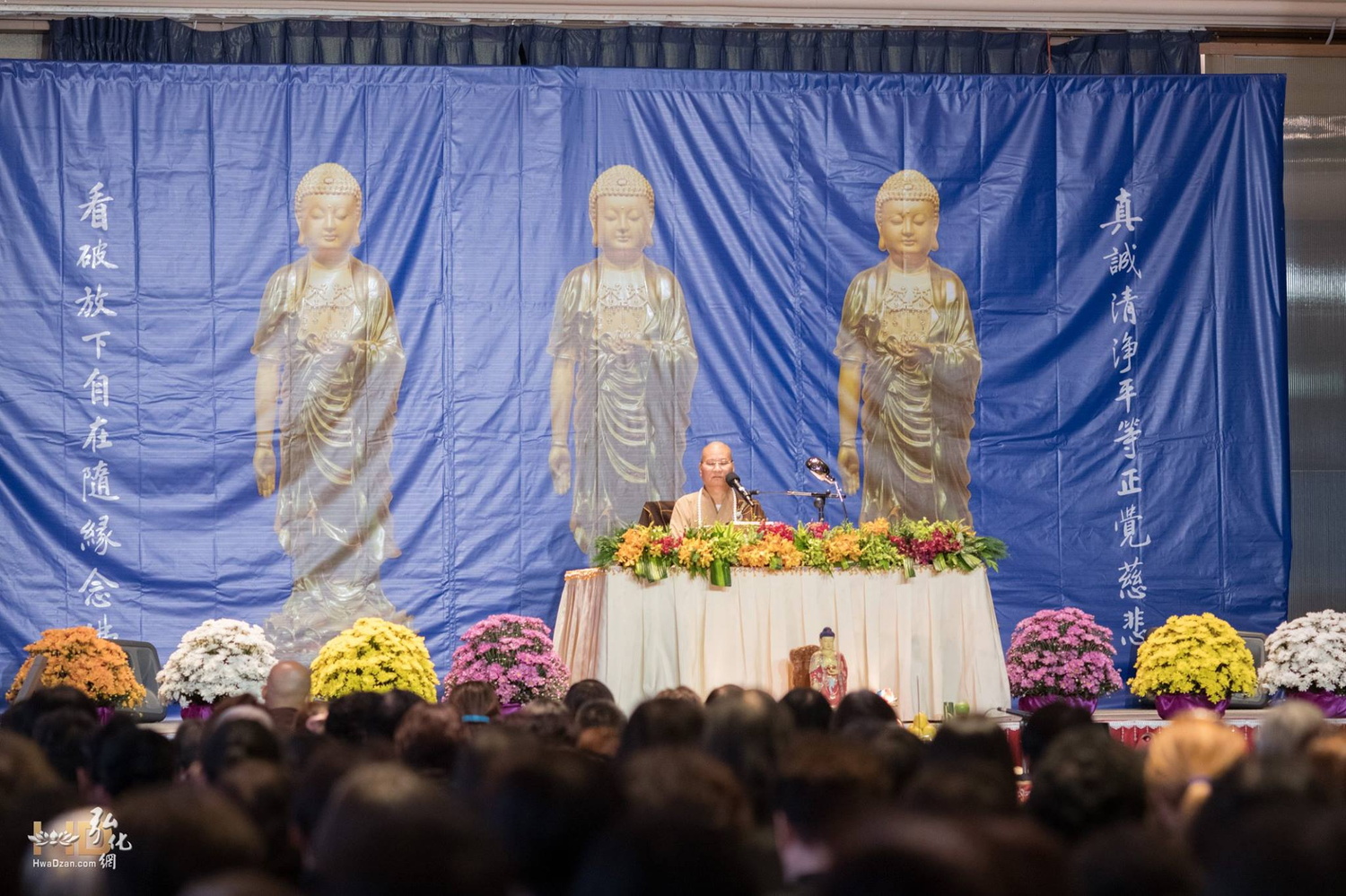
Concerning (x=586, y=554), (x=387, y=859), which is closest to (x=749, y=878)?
(x=387, y=859)

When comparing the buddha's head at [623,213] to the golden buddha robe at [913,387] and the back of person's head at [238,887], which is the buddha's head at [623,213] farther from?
the back of person's head at [238,887]

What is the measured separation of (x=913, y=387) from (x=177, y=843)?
25.2 feet

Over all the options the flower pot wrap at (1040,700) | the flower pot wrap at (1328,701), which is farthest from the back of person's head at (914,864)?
the flower pot wrap at (1328,701)

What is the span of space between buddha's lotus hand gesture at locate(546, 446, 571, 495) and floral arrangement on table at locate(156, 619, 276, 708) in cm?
278

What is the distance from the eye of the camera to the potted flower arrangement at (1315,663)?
267 inches

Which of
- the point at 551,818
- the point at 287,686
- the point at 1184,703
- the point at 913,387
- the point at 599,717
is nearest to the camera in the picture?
the point at 551,818

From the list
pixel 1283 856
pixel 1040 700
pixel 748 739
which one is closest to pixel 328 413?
pixel 1040 700

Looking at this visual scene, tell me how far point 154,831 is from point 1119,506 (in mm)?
8130

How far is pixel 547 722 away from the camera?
11.2 feet

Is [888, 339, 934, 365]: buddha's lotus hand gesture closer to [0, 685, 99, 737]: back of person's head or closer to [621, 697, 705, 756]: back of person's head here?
[0, 685, 99, 737]: back of person's head

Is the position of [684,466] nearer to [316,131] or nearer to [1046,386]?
[1046,386]

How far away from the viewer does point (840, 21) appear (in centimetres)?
943

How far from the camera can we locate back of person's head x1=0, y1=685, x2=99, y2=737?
366 cm

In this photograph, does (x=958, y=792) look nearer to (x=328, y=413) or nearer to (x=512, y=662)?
(x=512, y=662)
